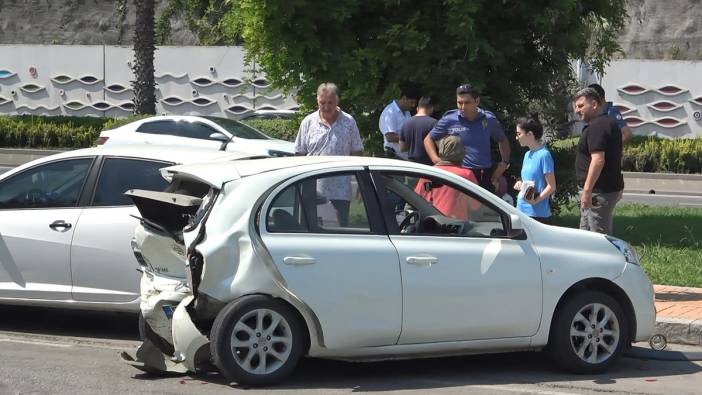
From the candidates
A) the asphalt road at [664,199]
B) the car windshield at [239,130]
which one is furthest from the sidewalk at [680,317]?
the car windshield at [239,130]

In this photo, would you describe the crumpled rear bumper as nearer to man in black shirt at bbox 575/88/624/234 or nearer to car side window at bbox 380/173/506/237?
car side window at bbox 380/173/506/237

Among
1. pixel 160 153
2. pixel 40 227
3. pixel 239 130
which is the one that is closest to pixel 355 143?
pixel 160 153

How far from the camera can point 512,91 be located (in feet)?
48.5

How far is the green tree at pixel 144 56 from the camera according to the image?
95.9 ft

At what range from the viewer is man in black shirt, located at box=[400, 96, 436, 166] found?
11.3 m

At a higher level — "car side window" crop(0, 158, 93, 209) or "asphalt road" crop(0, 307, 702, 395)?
"car side window" crop(0, 158, 93, 209)

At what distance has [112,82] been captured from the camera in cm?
3672

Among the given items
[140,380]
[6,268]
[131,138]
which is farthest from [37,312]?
[131,138]

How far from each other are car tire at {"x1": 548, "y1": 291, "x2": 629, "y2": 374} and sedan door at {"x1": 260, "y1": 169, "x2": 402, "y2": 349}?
118 centimetres

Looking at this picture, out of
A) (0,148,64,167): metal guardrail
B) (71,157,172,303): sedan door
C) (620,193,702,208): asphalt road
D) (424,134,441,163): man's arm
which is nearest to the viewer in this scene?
(71,157,172,303): sedan door

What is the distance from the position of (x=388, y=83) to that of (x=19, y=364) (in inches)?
307

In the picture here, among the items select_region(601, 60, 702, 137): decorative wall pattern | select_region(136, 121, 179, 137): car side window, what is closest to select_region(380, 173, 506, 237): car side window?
select_region(136, 121, 179, 137): car side window

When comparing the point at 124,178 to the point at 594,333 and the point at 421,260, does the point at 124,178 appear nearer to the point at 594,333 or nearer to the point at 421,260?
the point at 421,260

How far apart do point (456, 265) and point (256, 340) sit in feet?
4.67
